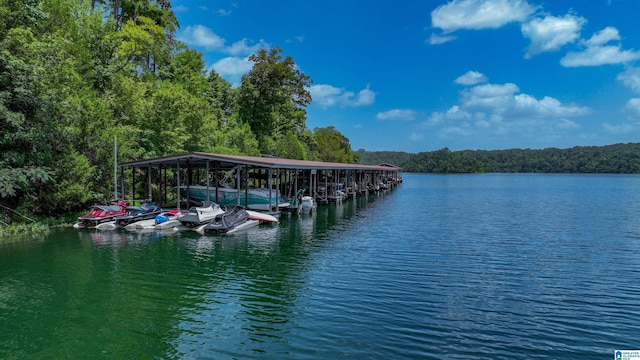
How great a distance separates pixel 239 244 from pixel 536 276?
10887mm

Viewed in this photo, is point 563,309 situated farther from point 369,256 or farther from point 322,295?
point 369,256

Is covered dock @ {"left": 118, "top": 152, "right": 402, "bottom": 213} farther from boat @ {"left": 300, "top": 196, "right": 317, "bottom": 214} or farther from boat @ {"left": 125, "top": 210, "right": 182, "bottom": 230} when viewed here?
boat @ {"left": 125, "top": 210, "right": 182, "bottom": 230}

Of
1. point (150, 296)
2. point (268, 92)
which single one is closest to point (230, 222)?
point (150, 296)

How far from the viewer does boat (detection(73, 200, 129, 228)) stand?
1908 cm

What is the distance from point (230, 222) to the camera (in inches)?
763

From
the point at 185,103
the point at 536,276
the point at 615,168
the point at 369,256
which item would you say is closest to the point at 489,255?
the point at 536,276

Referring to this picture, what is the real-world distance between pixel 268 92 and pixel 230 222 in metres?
32.9

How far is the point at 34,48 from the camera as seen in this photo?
56.5 ft

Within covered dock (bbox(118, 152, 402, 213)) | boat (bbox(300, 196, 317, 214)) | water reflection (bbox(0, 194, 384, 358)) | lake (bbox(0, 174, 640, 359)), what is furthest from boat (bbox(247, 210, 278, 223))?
boat (bbox(300, 196, 317, 214))

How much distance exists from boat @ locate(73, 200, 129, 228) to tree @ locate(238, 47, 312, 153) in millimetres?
31086

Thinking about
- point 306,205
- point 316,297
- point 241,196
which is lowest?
point 316,297

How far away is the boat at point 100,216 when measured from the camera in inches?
751

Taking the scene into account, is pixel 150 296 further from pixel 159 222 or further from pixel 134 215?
pixel 134 215

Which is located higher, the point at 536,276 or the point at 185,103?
the point at 185,103
